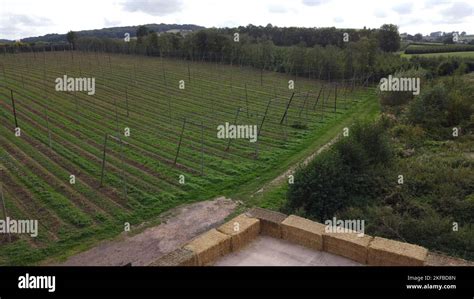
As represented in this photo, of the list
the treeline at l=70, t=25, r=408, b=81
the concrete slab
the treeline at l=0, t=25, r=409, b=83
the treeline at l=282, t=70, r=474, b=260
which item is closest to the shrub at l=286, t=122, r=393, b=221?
the treeline at l=282, t=70, r=474, b=260

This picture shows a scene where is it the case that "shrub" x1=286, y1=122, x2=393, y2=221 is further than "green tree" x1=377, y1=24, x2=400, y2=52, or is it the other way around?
"green tree" x1=377, y1=24, x2=400, y2=52

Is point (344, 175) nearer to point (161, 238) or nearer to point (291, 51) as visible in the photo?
point (161, 238)

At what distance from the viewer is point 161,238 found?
13.3 m

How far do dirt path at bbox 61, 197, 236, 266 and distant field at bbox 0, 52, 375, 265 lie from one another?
23.6 inches

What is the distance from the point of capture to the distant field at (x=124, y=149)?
14.4 metres

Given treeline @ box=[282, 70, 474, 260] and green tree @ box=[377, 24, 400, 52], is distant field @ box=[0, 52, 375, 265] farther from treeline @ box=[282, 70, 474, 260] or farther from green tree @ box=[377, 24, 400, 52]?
green tree @ box=[377, 24, 400, 52]

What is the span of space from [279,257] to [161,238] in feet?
22.3

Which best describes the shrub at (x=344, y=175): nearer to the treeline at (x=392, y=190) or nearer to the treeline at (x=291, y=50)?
the treeline at (x=392, y=190)

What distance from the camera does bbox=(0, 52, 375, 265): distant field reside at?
14.4 metres

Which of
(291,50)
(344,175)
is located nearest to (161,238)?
(344,175)

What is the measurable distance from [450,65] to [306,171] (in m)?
44.9

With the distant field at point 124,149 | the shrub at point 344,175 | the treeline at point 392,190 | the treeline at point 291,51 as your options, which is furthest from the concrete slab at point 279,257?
the treeline at point 291,51
